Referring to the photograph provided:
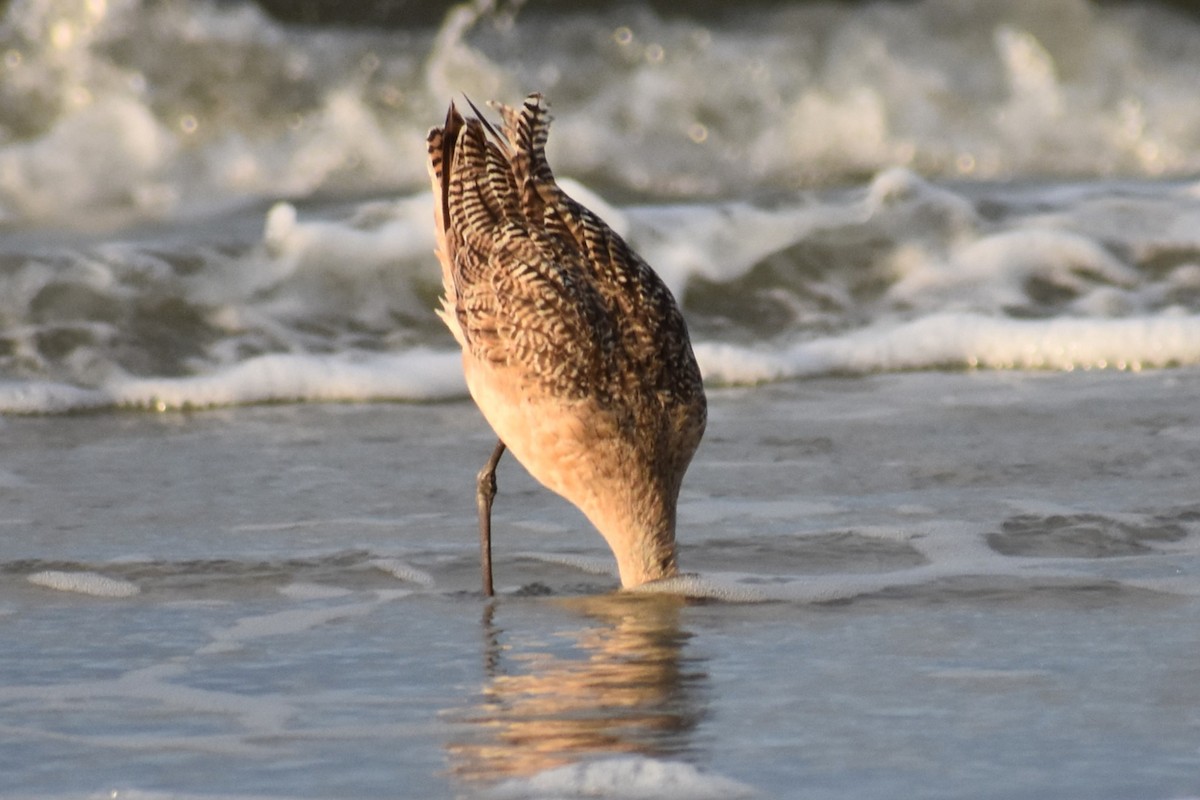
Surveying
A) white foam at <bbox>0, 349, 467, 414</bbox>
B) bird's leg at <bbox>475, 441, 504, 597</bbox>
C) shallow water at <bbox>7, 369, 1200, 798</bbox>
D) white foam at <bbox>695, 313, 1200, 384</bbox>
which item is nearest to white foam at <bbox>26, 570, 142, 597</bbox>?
shallow water at <bbox>7, 369, 1200, 798</bbox>

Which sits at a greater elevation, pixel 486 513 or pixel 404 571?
pixel 486 513

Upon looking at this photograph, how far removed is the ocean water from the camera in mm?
3748

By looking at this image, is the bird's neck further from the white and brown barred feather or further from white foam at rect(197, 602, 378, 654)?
white foam at rect(197, 602, 378, 654)

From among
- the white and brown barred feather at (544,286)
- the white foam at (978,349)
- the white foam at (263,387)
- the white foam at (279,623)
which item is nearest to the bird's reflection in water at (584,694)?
the white foam at (279,623)

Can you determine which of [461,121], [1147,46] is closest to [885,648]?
[461,121]

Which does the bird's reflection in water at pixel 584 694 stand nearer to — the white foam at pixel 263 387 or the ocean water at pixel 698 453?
the ocean water at pixel 698 453

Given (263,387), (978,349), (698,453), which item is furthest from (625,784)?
(978,349)

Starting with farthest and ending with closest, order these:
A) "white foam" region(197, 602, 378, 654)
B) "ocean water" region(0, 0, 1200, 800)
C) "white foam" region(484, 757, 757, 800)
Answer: "white foam" region(197, 602, 378, 654) < "ocean water" region(0, 0, 1200, 800) < "white foam" region(484, 757, 757, 800)

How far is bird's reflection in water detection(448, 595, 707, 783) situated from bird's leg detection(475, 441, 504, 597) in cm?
20

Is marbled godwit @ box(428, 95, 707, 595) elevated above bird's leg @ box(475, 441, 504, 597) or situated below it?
above

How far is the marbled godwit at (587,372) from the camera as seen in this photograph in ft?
15.8

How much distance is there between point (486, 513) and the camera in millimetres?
5203

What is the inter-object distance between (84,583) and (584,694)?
5.06 ft

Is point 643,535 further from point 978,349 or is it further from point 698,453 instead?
point 978,349
